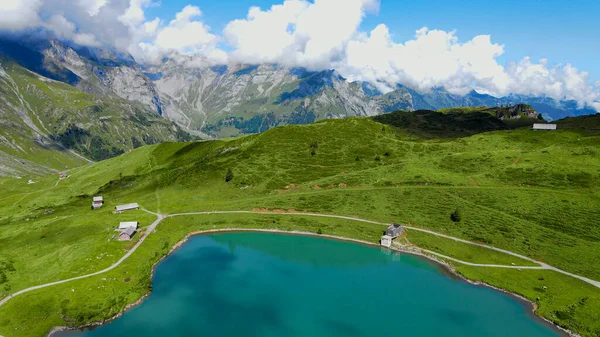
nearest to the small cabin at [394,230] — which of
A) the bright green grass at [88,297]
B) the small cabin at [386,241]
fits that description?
the small cabin at [386,241]

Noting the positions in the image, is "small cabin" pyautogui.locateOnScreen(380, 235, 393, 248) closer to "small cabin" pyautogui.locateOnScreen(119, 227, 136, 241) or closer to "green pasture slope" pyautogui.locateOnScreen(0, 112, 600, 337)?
"green pasture slope" pyautogui.locateOnScreen(0, 112, 600, 337)

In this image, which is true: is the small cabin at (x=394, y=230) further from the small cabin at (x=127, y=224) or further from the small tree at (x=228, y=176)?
the small cabin at (x=127, y=224)

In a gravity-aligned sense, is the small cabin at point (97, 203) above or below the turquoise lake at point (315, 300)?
above

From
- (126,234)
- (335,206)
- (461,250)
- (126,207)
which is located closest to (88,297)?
(126,234)

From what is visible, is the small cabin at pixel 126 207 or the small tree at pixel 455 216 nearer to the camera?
the small tree at pixel 455 216

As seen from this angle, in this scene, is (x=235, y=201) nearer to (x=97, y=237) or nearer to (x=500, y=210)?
(x=97, y=237)

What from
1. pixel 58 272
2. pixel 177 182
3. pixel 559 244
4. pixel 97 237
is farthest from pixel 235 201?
pixel 559 244

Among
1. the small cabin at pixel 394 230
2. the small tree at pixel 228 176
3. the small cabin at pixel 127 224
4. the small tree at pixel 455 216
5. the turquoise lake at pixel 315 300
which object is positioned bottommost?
the turquoise lake at pixel 315 300

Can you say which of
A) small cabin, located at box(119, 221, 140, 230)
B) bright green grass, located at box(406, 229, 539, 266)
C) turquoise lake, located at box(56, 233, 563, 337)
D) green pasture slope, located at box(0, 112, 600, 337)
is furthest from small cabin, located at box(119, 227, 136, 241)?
bright green grass, located at box(406, 229, 539, 266)
